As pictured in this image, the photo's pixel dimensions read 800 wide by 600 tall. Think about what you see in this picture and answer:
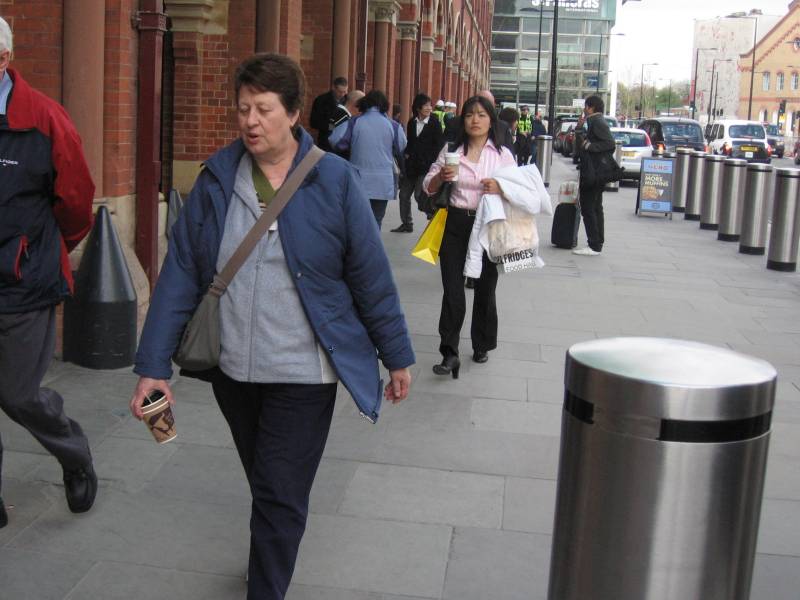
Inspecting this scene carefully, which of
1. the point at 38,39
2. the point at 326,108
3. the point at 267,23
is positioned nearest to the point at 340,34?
the point at 326,108

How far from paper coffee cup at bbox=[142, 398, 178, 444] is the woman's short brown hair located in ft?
3.20

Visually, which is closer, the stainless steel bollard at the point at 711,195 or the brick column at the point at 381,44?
the stainless steel bollard at the point at 711,195

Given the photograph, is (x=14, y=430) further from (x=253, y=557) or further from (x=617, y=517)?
(x=617, y=517)

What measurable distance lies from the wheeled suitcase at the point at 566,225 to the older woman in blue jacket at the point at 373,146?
3069 millimetres

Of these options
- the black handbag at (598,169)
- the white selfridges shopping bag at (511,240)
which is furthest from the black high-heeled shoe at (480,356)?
the black handbag at (598,169)

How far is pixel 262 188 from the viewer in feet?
11.9

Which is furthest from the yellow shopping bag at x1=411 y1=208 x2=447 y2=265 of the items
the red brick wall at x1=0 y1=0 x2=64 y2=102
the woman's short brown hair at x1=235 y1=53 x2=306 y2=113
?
the woman's short brown hair at x1=235 y1=53 x2=306 y2=113

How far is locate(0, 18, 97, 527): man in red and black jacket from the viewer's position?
4.21 metres

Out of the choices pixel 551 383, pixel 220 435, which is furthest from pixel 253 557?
pixel 551 383

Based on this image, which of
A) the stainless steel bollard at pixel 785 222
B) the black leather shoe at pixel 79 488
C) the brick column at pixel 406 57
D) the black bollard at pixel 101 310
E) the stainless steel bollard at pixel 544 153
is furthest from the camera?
the stainless steel bollard at pixel 544 153

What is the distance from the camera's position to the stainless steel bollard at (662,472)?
2.88 meters

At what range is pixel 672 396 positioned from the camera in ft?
9.36

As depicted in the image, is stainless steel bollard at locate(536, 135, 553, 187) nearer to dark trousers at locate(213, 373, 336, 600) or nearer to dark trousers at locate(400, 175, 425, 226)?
dark trousers at locate(400, 175, 425, 226)

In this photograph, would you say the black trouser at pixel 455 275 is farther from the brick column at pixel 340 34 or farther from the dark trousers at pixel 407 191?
the brick column at pixel 340 34
